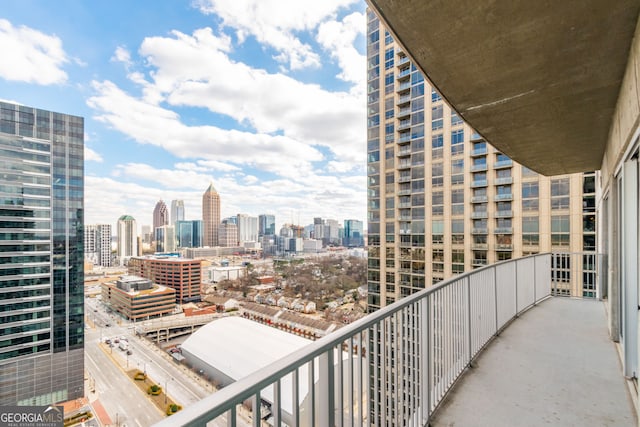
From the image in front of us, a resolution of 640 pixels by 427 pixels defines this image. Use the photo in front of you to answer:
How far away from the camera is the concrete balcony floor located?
201 cm

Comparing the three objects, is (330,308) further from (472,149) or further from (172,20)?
(172,20)

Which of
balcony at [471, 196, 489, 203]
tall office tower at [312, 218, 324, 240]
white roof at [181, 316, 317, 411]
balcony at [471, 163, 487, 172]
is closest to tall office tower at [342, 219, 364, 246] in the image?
Result: tall office tower at [312, 218, 324, 240]

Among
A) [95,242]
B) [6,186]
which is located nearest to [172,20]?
[6,186]

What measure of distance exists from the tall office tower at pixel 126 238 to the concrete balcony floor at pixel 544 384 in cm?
A: 4323

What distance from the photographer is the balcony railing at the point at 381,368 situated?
0.77 metres

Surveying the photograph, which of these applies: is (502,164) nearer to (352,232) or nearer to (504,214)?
(504,214)

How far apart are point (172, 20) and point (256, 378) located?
32519 millimetres

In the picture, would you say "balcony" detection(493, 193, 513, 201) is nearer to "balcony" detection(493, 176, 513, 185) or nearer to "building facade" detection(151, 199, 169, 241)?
"balcony" detection(493, 176, 513, 185)

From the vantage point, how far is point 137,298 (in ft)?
86.8

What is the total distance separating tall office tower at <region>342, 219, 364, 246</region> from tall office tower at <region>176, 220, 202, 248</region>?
992 inches

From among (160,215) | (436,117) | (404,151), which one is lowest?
(160,215)

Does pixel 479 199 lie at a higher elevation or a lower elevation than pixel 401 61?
lower

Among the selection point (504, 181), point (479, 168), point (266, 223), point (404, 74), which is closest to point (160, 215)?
point (266, 223)

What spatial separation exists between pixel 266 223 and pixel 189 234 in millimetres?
13821
